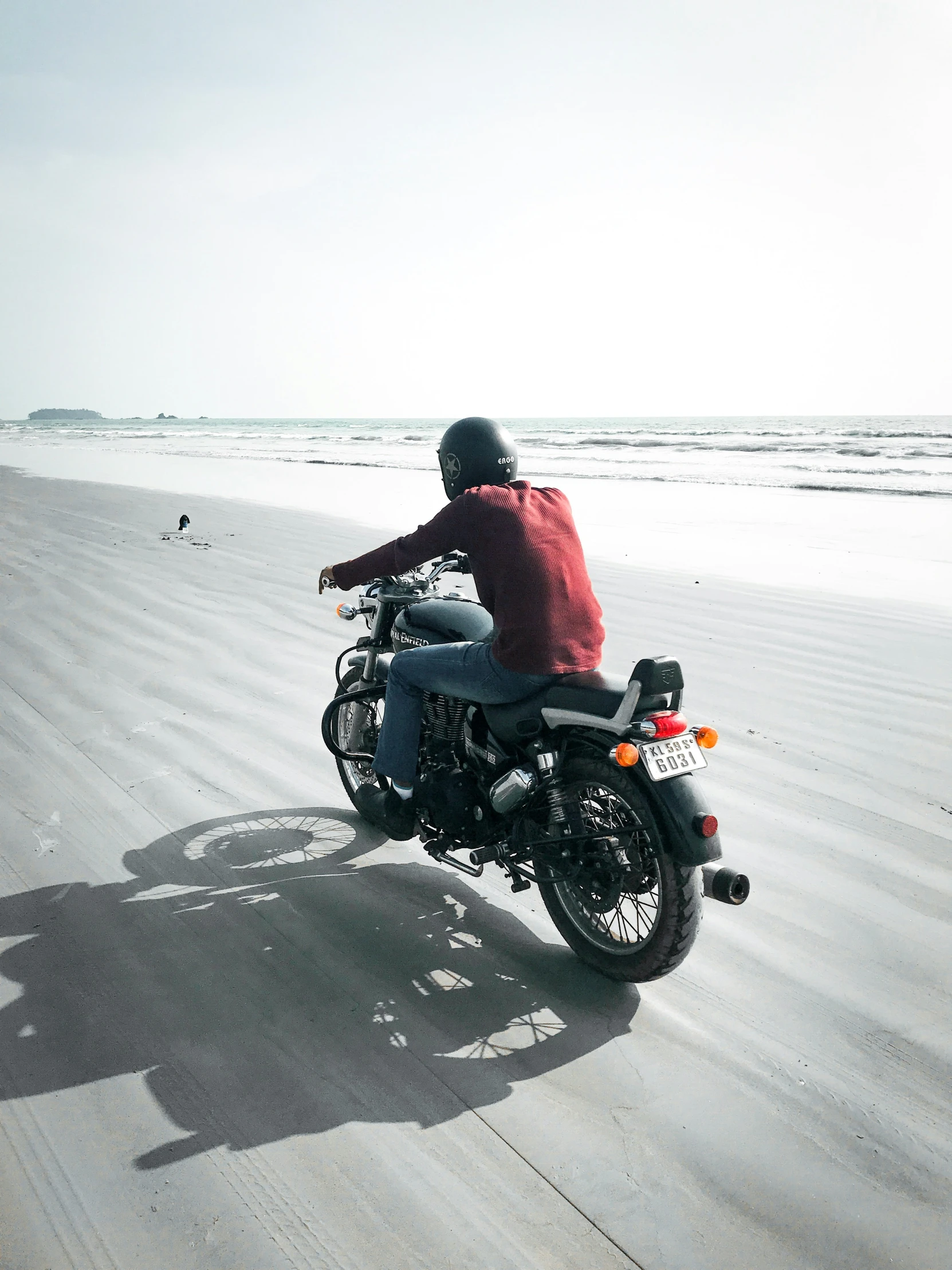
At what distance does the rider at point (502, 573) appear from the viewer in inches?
123

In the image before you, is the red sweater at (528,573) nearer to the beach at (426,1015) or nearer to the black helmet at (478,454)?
the black helmet at (478,454)

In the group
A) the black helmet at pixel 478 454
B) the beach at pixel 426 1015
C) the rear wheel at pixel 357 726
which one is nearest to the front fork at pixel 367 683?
the rear wheel at pixel 357 726

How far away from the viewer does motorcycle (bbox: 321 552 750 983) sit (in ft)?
9.24

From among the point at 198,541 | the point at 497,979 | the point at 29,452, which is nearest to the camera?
the point at 497,979

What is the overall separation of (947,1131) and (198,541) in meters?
11.2

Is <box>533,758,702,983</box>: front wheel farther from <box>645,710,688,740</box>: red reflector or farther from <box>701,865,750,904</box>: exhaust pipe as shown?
<box>645,710,688,740</box>: red reflector

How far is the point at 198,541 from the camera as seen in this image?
12.0m

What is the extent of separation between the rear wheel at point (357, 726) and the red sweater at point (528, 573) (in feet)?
4.13

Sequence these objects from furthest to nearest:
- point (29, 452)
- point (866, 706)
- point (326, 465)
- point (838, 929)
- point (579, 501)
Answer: point (29, 452) → point (326, 465) → point (579, 501) → point (866, 706) → point (838, 929)

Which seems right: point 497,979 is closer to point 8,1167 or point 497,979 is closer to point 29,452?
point 8,1167

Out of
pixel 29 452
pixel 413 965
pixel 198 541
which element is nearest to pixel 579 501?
pixel 198 541

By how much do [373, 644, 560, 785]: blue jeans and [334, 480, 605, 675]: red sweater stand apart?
0.07m

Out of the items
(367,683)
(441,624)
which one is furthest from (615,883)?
(367,683)

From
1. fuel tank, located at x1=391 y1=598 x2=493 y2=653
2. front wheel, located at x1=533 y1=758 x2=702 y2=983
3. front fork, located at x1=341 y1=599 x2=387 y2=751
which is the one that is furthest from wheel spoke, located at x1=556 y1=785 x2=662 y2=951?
front fork, located at x1=341 y1=599 x2=387 y2=751
